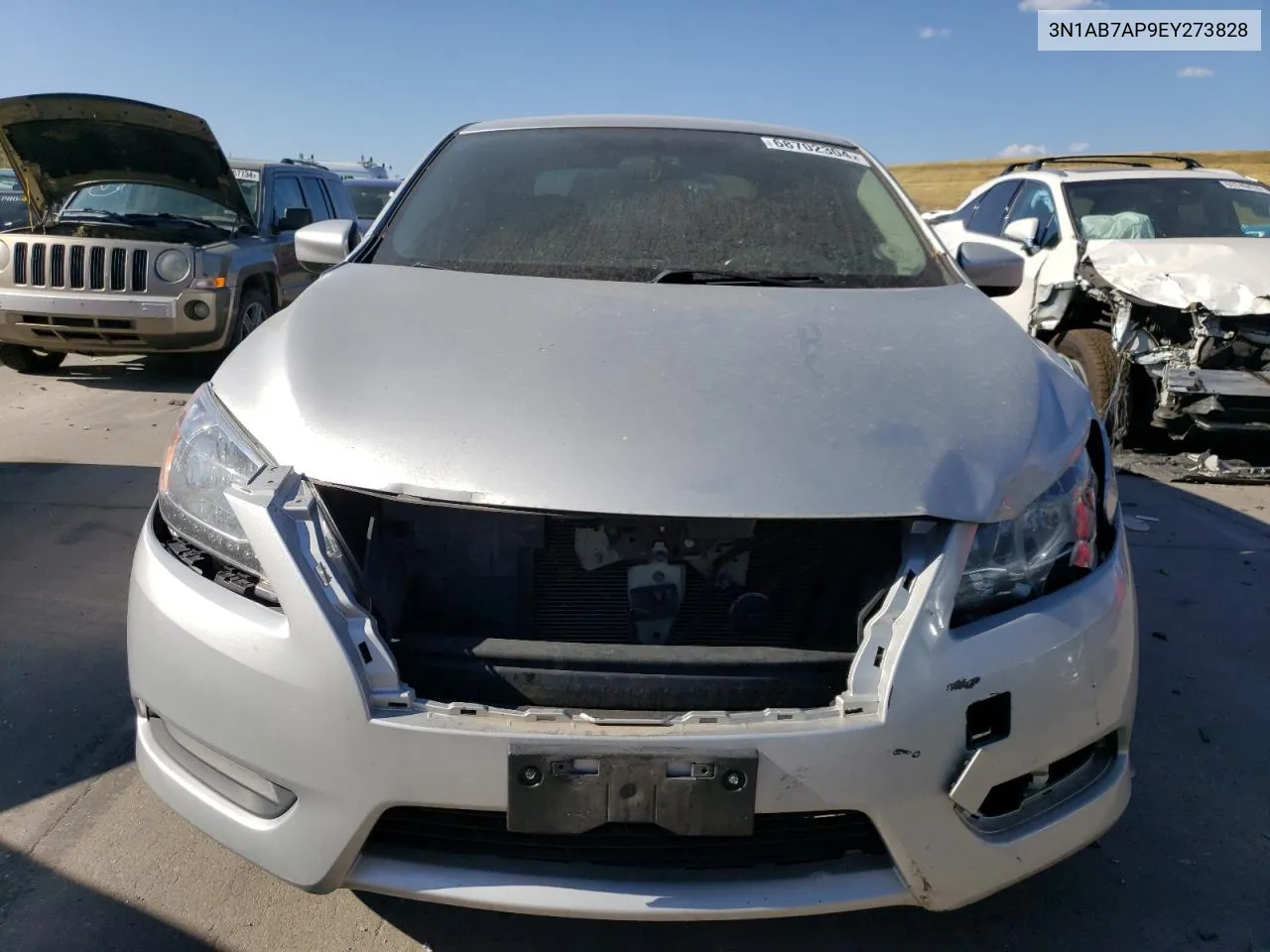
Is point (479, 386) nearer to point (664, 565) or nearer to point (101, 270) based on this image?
point (664, 565)

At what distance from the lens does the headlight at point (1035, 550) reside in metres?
1.68

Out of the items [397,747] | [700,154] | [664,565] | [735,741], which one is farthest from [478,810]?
[700,154]

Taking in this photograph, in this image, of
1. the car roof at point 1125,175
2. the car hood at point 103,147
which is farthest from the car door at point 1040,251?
the car hood at point 103,147

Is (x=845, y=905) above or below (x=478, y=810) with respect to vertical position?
below

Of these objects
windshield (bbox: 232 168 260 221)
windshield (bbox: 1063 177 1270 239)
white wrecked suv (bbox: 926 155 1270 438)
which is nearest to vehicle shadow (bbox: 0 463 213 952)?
white wrecked suv (bbox: 926 155 1270 438)

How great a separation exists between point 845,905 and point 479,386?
43.6 inches

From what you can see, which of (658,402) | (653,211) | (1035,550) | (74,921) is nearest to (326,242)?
(653,211)

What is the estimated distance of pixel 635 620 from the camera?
71.3 inches

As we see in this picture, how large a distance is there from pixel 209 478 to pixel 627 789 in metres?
0.98

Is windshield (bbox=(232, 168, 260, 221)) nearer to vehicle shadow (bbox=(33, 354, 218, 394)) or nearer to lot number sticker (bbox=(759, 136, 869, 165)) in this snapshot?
vehicle shadow (bbox=(33, 354, 218, 394))

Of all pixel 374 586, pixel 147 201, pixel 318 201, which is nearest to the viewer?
pixel 374 586

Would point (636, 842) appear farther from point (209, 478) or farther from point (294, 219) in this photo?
point (294, 219)

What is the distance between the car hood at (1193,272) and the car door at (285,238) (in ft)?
19.2

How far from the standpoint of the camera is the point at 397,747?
1.51 m
